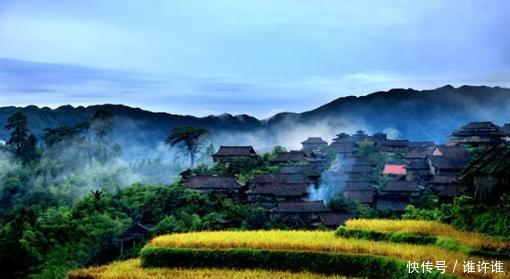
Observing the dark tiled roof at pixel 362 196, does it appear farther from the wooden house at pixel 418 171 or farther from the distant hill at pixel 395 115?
the distant hill at pixel 395 115

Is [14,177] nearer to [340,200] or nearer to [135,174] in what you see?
[135,174]

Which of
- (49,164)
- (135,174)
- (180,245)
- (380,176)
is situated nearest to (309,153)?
(380,176)

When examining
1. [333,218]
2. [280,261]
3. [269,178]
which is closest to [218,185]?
[269,178]

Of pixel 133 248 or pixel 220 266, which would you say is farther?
pixel 133 248

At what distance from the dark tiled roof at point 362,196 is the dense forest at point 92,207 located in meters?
1.85

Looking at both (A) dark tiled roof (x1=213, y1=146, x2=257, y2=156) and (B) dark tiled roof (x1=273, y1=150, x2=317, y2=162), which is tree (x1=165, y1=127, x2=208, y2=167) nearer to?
(A) dark tiled roof (x1=213, y1=146, x2=257, y2=156)

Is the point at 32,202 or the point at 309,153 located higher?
the point at 309,153

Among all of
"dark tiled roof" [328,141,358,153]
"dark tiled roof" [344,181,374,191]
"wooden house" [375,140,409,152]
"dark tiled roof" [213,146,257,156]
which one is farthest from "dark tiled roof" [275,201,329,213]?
"wooden house" [375,140,409,152]

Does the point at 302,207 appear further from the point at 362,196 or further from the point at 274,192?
the point at 362,196

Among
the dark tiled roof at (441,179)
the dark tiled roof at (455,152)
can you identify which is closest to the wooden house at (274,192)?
the dark tiled roof at (441,179)

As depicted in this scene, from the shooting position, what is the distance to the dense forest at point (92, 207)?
115 feet

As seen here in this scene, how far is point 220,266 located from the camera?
19.3 meters

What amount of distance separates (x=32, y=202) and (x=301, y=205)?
22745 mm

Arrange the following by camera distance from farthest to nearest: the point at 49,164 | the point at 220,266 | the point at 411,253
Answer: the point at 49,164 < the point at 220,266 < the point at 411,253
